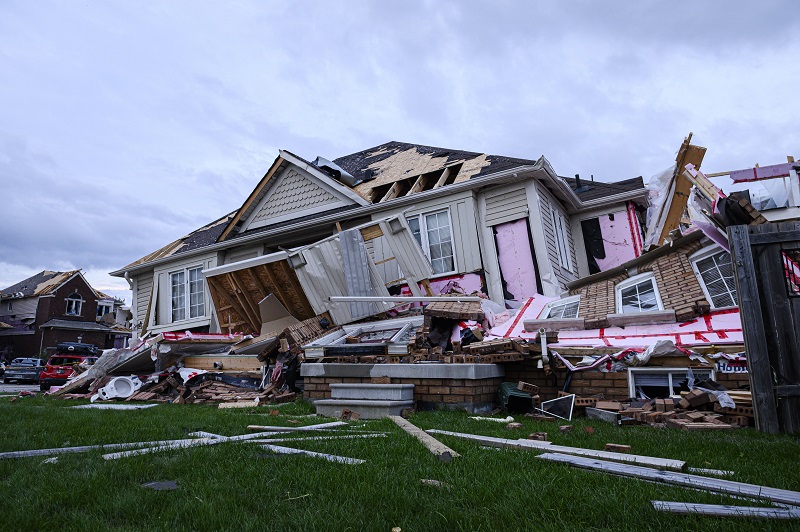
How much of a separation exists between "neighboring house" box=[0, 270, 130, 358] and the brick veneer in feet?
146

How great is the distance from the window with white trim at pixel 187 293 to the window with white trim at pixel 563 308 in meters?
11.8

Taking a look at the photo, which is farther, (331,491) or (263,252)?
(263,252)

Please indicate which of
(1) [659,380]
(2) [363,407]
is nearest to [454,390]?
(2) [363,407]

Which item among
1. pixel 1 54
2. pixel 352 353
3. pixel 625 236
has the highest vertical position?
pixel 1 54

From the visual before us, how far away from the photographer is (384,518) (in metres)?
2.48

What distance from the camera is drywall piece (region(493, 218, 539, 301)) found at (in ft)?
40.7

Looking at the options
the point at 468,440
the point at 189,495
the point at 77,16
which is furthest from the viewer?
the point at 77,16

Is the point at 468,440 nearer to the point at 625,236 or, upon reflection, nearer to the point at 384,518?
the point at 384,518

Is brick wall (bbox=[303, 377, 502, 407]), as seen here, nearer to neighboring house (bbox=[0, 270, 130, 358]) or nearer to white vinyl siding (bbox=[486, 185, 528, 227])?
white vinyl siding (bbox=[486, 185, 528, 227])

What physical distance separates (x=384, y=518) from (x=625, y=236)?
43.8ft

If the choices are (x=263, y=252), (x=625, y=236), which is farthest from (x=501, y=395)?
(x=263, y=252)

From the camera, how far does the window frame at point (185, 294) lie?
1743 centimetres

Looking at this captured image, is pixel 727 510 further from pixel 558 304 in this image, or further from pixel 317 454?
pixel 558 304

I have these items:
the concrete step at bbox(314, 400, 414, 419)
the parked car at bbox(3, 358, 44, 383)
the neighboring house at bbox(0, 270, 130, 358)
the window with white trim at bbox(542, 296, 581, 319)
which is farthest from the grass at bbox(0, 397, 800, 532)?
the neighboring house at bbox(0, 270, 130, 358)
